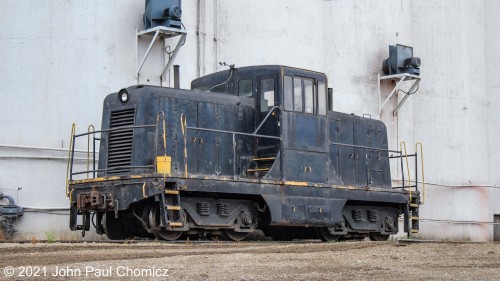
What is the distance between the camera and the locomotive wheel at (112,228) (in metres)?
16.6

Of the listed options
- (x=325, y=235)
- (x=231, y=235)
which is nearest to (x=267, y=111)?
(x=231, y=235)

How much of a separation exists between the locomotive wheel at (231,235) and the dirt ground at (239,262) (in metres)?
1.80

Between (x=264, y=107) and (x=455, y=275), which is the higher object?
(x=264, y=107)

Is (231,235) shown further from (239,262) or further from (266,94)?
(239,262)

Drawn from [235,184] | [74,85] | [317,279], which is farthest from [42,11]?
[317,279]

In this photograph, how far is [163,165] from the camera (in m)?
15.0

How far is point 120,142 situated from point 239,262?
5.55m

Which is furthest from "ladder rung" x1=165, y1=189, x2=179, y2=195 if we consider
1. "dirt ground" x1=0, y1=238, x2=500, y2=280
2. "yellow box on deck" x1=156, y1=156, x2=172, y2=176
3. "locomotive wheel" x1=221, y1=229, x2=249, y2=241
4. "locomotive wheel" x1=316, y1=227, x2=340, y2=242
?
"locomotive wheel" x1=316, y1=227, x2=340, y2=242

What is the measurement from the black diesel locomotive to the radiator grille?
2cm

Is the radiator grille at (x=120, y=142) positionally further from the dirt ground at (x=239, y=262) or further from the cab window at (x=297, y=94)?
the cab window at (x=297, y=94)

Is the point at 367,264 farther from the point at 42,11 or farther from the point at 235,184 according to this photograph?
the point at 42,11

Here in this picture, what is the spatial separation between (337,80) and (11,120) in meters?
10.3

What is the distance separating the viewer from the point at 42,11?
18891 mm

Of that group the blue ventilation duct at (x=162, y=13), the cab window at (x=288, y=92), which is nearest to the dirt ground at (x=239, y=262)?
the cab window at (x=288, y=92)
